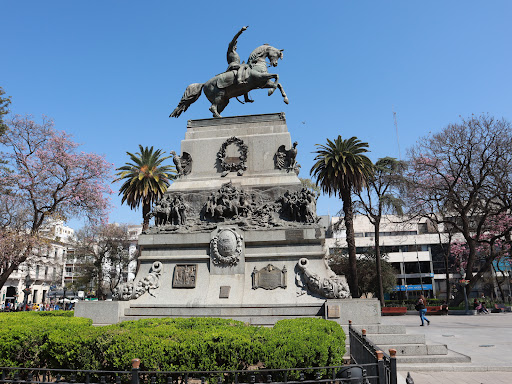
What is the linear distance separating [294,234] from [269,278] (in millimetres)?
1696

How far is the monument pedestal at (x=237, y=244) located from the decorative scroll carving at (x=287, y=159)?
0.13ft

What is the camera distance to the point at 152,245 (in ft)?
46.9

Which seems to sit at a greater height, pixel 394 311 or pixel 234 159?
pixel 234 159

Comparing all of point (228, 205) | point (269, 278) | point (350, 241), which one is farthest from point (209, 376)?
point (350, 241)

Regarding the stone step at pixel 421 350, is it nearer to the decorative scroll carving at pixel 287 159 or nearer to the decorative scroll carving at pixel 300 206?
the decorative scroll carving at pixel 300 206

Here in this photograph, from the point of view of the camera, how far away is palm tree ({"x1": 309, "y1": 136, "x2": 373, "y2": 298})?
32.6 metres

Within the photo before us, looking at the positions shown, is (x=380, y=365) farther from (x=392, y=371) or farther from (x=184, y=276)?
(x=184, y=276)

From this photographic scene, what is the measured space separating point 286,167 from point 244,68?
5071 mm

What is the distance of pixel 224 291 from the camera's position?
1283cm

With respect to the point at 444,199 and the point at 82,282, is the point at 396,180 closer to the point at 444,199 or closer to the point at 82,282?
the point at 444,199

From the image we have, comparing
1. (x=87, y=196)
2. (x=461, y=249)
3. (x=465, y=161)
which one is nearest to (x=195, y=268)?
(x=87, y=196)

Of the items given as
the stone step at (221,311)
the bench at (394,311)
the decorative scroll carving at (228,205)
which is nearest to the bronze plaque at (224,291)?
the stone step at (221,311)

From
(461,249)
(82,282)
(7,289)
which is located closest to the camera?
(461,249)

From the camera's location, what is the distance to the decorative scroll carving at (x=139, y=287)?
43.1 feet
